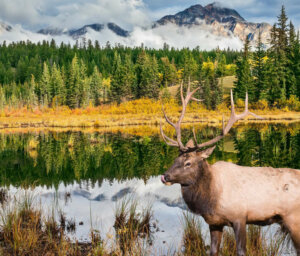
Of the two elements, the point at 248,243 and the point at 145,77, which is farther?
the point at 145,77

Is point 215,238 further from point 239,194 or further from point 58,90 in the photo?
point 58,90

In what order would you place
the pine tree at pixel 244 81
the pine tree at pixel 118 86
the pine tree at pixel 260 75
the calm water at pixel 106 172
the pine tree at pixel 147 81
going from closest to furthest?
the calm water at pixel 106 172, the pine tree at pixel 260 75, the pine tree at pixel 244 81, the pine tree at pixel 147 81, the pine tree at pixel 118 86

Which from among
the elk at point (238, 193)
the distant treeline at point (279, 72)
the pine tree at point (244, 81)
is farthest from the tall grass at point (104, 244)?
the pine tree at point (244, 81)

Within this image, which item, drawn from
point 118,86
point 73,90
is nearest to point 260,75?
point 118,86

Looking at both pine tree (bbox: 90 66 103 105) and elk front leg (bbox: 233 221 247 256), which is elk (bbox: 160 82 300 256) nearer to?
elk front leg (bbox: 233 221 247 256)

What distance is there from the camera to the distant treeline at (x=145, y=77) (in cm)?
4966

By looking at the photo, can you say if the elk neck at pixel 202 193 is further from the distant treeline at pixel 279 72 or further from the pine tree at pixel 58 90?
the pine tree at pixel 58 90

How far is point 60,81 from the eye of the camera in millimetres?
81688

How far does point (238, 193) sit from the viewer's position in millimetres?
4059

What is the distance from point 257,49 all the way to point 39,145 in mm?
43336

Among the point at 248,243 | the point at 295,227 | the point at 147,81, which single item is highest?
the point at 147,81

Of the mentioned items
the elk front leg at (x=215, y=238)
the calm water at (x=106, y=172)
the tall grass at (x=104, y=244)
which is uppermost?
the elk front leg at (x=215, y=238)

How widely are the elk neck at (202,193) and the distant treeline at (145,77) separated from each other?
47.7 metres

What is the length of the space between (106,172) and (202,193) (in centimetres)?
1051
